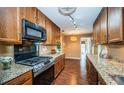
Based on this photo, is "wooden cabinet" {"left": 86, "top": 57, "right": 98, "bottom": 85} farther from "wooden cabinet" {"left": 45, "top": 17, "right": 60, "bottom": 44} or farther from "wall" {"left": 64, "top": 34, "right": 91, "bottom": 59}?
"wall" {"left": 64, "top": 34, "right": 91, "bottom": 59}

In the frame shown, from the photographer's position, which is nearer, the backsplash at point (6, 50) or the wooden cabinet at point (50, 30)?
the backsplash at point (6, 50)

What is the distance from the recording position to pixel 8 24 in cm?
162

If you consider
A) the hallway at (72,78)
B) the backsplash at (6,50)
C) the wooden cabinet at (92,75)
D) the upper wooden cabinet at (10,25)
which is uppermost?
the upper wooden cabinet at (10,25)

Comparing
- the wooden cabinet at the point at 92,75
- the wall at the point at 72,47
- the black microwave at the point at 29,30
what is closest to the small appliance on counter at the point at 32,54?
the black microwave at the point at 29,30

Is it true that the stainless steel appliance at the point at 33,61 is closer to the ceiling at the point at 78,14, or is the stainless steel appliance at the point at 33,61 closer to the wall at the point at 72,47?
the ceiling at the point at 78,14

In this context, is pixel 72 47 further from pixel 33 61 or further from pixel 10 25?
pixel 10 25

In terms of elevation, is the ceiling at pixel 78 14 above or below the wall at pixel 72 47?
above

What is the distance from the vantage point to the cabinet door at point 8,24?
1490 millimetres

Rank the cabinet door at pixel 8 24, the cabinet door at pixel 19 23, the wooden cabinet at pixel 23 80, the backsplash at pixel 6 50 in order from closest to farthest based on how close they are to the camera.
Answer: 1. the wooden cabinet at pixel 23 80
2. the cabinet door at pixel 8 24
3. the cabinet door at pixel 19 23
4. the backsplash at pixel 6 50

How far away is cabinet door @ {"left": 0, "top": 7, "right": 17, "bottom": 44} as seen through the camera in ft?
4.89

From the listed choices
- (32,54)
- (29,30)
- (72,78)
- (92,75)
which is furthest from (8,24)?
(72,78)

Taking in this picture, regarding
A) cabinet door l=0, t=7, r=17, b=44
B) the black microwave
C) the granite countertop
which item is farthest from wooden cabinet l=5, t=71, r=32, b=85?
the granite countertop
